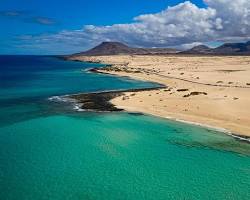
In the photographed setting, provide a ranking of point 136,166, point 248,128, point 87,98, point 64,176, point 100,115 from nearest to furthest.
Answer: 1. point 64,176
2. point 136,166
3. point 248,128
4. point 100,115
5. point 87,98

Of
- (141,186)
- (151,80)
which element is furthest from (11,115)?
(151,80)

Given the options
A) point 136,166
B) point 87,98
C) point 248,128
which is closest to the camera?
point 136,166

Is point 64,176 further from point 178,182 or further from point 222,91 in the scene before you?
point 222,91

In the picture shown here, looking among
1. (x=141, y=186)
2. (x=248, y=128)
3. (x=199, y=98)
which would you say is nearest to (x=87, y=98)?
(x=199, y=98)

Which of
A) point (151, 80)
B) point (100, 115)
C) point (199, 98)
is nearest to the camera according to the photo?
point (100, 115)

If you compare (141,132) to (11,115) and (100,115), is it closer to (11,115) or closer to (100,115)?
(100,115)

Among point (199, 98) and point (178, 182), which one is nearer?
point (178, 182)

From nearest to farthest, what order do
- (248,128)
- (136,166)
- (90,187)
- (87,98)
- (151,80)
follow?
(90,187), (136,166), (248,128), (87,98), (151,80)
